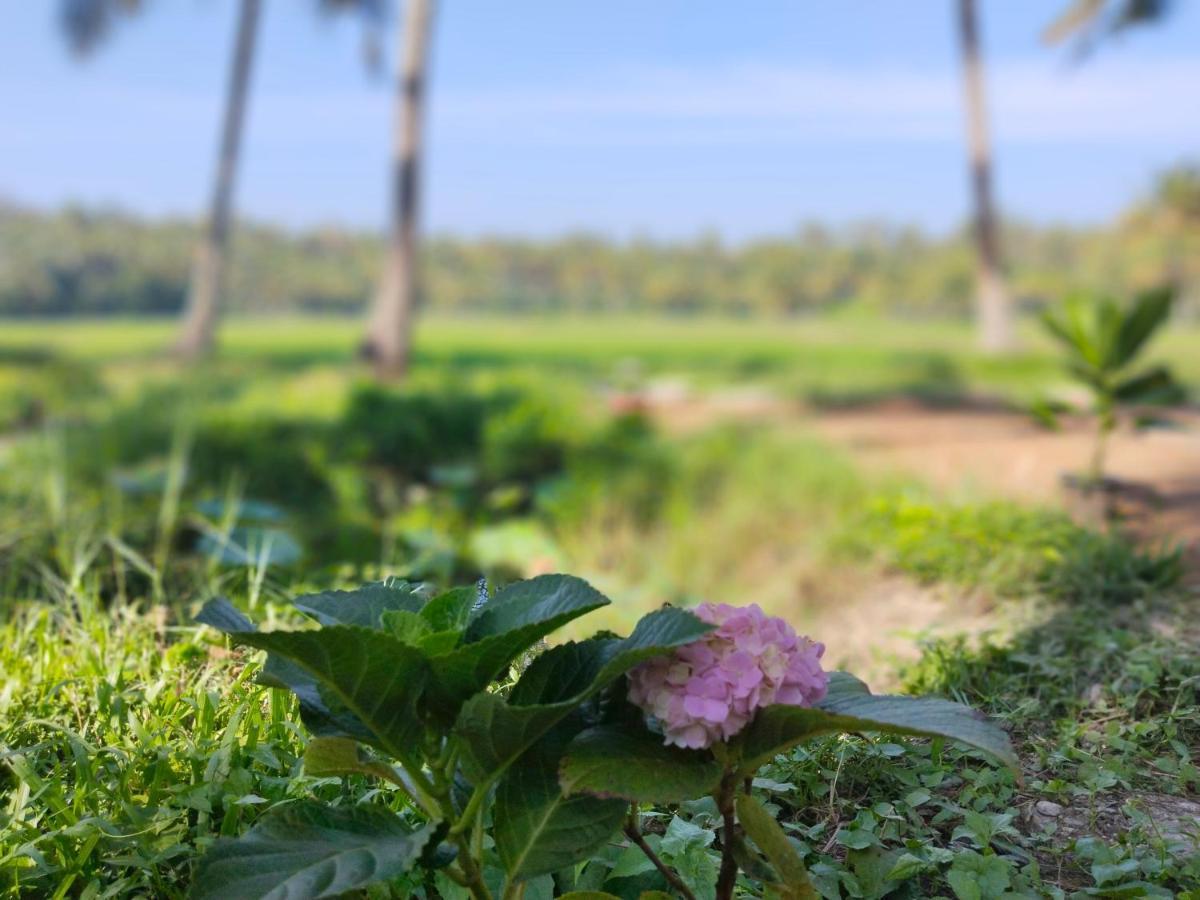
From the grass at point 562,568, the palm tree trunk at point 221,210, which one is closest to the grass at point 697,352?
the palm tree trunk at point 221,210

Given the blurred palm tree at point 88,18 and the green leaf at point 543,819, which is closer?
the green leaf at point 543,819

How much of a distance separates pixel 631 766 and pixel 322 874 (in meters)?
0.32

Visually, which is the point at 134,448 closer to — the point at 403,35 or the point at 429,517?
the point at 429,517

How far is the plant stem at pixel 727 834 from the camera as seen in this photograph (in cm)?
115

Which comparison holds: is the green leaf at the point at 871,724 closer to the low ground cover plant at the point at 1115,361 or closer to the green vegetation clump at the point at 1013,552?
the green vegetation clump at the point at 1013,552

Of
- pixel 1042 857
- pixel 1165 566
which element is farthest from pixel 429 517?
pixel 1042 857

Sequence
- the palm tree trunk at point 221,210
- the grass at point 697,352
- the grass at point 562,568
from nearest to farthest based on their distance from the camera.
Result: the grass at point 562,568
the grass at point 697,352
the palm tree trunk at point 221,210

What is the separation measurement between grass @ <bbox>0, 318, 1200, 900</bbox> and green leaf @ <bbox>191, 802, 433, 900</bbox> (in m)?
0.16

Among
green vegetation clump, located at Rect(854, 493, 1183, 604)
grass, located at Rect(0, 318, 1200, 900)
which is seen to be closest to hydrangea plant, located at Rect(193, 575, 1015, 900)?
grass, located at Rect(0, 318, 1200, 900)

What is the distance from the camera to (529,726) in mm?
1059

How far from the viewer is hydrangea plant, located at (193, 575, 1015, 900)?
3.44 ft

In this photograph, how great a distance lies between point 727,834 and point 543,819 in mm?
201

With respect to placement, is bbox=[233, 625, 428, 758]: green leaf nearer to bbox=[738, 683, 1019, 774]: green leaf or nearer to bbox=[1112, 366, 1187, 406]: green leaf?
bbox=[738, 683, 1019, 774]: green leaf

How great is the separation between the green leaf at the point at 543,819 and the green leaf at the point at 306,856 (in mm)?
103
